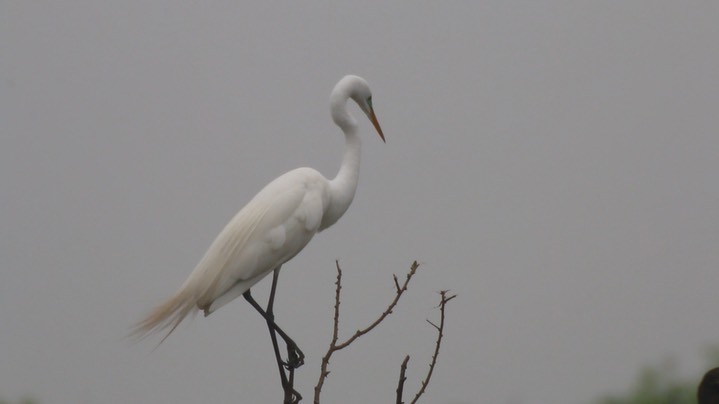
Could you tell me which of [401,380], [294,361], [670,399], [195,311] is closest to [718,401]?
[401,380]

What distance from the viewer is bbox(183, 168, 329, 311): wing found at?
61.7 inches

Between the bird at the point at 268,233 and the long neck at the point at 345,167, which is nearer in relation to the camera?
the bird at the point at 268,233

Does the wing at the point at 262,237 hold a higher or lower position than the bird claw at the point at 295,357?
higher

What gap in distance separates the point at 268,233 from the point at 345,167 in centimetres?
23

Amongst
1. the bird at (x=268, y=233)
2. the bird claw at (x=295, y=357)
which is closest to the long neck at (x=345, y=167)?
the bird at (x=268, y=233)

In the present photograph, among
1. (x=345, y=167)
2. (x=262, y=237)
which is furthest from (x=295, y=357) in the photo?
(x=345, y=167)

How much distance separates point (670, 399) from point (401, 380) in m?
1.56

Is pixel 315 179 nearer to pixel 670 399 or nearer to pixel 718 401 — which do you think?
pixel 718 401

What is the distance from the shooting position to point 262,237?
1599 mm

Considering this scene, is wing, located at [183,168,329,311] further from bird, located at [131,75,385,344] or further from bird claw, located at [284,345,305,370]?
bird claw, located at [284,345,305,370]

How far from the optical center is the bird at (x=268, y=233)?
1562mm

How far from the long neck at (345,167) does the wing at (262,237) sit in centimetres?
4

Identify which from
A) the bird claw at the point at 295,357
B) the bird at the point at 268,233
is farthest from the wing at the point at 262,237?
the bird claw at the point at 295,357

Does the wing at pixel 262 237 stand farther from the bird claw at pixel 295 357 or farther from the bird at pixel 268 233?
the bird claw at pixel 295 357
